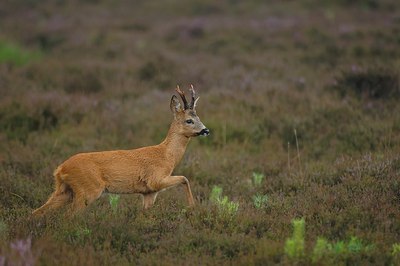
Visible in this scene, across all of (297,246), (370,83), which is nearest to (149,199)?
(297,246)

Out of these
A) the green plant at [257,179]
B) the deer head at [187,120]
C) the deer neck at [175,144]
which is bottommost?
the green plant at [257,179]

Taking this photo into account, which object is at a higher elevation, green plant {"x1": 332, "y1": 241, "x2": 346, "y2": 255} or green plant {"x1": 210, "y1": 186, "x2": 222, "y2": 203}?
green plant {"x1": 332, "y1": 241, "x2": 346, "y2": 255}

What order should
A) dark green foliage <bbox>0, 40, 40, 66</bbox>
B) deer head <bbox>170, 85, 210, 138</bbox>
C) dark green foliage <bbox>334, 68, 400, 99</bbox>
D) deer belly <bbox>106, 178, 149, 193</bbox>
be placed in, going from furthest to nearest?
dark green foliage <bbox>0, 40, 40, 66</bbox>
dark green foliage <bbox>334, 68, 400, 99</bbox>
deer head <bbox>170, 85, 210, 138</bbox>
deer belly <bbox>106, 178, 149, 193</bbox>

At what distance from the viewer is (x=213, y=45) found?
69.7 feet

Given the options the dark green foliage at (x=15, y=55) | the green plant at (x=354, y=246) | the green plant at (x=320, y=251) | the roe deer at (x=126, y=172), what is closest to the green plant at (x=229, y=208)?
the roe deer at (x=126, y=172)

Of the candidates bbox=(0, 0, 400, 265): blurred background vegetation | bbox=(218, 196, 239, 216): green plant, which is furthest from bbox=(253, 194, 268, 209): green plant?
bbox=(218, 196, 239, 216): green plant

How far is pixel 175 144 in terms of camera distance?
9.08 metres

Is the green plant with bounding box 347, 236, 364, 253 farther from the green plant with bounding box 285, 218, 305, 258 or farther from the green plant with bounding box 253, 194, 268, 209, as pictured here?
the green plant with bounding box 253, 194, 268, 209

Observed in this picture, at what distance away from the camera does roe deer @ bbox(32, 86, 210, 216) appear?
7.99m

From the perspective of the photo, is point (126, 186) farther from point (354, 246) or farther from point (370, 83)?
point (370, 83)

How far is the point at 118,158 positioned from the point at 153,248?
1882mm

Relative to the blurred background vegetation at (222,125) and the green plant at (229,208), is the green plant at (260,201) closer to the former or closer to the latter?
the blurred background vegetation at (222,125)

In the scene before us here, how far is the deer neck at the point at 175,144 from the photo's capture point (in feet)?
29.6

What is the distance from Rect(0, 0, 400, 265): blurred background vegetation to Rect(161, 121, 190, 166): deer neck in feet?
2.21
